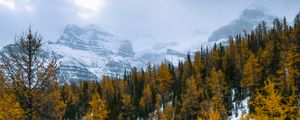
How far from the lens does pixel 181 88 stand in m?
94.7

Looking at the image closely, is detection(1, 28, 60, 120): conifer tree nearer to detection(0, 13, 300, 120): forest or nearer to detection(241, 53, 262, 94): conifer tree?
detection(0, 13, 300, 120): forest

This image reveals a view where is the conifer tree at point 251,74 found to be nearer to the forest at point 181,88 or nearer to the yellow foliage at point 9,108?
the forest at point 181,88

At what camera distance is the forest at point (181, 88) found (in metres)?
16.8

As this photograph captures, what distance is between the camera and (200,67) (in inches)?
3949

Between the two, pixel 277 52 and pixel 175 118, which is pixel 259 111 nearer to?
pixel 175 118

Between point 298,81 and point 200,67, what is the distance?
31677 mm

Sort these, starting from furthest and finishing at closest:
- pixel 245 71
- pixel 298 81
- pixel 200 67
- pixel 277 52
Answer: pixel 200 67 < pixel 277 52 < pixel 245 71 < pixel 298 81

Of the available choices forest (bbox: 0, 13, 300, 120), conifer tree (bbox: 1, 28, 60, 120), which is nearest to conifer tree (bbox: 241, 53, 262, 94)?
forest (bbox: 0, 13, 300, 120)

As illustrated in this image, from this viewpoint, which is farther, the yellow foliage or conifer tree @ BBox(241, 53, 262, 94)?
conifer tree @ BBox(241, 53, 262, 94)

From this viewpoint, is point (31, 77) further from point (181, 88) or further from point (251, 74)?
point (181, 88)

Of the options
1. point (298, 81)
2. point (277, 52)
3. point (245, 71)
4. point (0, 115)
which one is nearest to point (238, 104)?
point (245, 71)

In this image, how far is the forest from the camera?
55.1ft

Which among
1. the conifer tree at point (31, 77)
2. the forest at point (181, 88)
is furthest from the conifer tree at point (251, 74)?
the conifer tree at point (31, 77)

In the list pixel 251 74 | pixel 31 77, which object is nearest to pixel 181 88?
pixel 251 74
